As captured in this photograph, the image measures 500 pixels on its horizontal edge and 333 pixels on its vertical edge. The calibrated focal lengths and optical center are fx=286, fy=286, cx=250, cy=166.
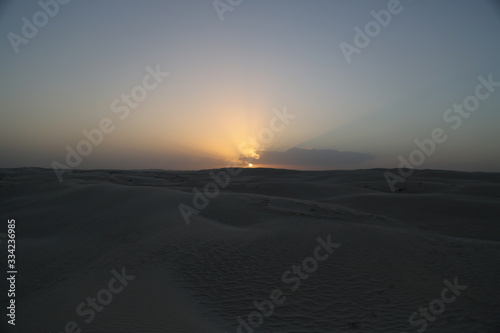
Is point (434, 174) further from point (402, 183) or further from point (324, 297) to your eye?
point (324, 297)

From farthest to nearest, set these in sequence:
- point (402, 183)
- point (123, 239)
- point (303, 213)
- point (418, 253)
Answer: point (402, 183)
point (303, 213)
point (123, 239)
point (418, 253)

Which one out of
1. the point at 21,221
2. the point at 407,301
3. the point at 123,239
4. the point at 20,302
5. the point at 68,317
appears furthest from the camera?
the point at 21,221

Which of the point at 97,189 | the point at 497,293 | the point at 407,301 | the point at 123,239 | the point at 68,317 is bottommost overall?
the point at 497,293

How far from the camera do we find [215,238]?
4141mm

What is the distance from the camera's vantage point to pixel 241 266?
332 centimetres

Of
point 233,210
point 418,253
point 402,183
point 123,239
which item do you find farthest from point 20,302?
point 402,183

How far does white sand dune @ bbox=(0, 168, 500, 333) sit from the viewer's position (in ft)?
7.89

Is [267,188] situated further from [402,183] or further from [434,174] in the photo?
[434,174]

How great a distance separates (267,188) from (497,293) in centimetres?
778

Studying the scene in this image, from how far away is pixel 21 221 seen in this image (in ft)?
20.3

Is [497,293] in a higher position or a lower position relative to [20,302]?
lower

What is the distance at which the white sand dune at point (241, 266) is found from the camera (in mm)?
2404

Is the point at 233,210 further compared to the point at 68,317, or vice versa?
the point at 233,210

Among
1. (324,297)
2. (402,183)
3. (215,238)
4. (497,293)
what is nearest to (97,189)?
(215,238)
